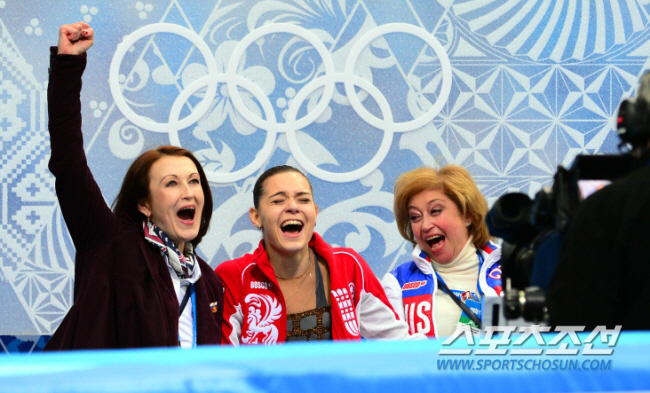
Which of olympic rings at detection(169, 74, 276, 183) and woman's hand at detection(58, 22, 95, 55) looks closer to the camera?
woman's hand at detection(58, 22, 95, 55)

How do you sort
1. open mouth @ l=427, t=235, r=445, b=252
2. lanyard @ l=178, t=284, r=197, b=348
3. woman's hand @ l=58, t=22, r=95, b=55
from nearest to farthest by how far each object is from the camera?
1. woman's hand @ l=58, t=22, r=95, b=55
2. lanyard @ l=178, t=284, r=197, b=348
3. open mouth @ l=427, t=235, r=445, b=252

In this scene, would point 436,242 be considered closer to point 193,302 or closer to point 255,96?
point 193,302

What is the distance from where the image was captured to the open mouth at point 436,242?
2.91 meters

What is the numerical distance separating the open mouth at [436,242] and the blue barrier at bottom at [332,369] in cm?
181

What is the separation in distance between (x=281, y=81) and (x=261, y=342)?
6.34ft

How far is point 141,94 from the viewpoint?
4023mm

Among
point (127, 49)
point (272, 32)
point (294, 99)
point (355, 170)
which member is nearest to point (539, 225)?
point (355, 170)

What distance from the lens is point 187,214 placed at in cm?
276

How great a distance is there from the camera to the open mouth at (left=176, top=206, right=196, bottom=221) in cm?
273

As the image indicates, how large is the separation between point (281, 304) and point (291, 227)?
330 millimetres

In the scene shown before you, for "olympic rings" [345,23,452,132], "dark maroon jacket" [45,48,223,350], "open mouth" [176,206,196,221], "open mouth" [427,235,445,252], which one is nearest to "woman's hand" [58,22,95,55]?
"dark maroon jacket" [45,48,223,350]

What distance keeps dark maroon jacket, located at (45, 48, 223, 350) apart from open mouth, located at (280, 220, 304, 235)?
0.50 meters

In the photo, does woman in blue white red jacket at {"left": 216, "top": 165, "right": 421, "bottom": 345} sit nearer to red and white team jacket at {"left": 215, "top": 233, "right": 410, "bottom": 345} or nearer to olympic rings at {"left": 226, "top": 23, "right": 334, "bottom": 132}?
red and white team jacket at {"left": 215, "top": 233, "right": 410, "bottom": 345}

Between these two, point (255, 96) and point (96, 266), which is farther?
point (255, 96)
